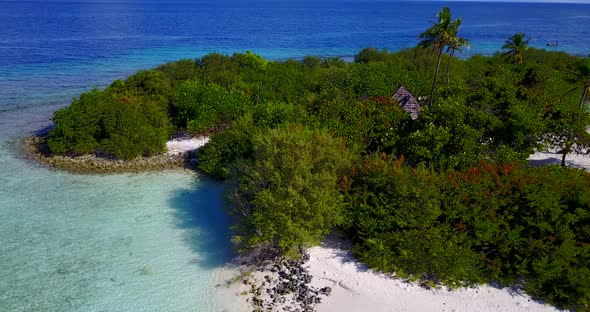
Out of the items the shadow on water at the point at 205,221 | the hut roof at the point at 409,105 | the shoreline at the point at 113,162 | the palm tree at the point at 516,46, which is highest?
the palm tree at the point at 516,46

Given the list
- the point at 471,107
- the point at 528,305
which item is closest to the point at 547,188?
the point at 528,305

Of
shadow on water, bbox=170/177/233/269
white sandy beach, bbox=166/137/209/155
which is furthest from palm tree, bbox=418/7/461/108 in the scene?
shadow on water, bbox=170/177/233/269

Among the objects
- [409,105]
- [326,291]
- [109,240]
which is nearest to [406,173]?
[326,291]

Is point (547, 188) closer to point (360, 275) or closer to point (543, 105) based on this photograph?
point (360, 275)

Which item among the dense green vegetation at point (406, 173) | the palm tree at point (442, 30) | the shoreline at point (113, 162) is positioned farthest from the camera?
the palm tree at point (442, 30)

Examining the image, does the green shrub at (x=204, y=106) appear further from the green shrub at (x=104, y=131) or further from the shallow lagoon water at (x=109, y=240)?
the shallow lagoon water at (x=109, y=240)

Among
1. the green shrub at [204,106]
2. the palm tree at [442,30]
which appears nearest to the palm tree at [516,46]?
the palm tree at [442,30]

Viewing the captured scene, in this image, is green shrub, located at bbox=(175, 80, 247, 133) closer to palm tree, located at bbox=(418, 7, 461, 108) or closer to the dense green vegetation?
the dense green vegetation

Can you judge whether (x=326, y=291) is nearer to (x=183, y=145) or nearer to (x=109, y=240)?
(x=109, y=240)
